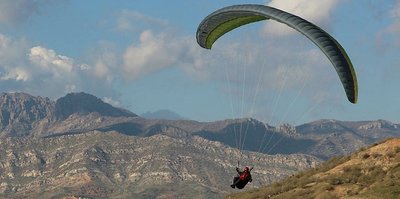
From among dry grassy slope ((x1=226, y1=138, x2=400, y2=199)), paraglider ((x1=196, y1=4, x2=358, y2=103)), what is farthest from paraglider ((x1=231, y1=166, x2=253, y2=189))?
dry grassy slope ((x1=226, y1=138, x2=400, y2=199))

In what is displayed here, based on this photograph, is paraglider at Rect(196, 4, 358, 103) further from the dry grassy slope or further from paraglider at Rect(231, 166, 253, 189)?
the dry grassy slope

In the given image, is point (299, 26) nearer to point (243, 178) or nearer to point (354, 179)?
point (243, 178)

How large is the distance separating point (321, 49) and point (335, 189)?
65.1 m

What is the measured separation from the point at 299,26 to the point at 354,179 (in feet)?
233

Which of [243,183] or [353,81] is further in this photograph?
[243,183]

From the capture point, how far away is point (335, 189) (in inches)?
3878

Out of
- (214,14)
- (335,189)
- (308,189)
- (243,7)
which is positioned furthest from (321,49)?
(308,189)

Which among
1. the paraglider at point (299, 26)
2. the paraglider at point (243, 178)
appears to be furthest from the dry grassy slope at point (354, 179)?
the paraglider at point (299, 26)

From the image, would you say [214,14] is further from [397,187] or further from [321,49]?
[397,187]

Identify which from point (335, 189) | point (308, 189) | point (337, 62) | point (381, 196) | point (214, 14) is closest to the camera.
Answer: point (337, 62)

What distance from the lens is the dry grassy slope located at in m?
90.5

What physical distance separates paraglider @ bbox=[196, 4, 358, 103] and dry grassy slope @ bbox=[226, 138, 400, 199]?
42929 millimetres

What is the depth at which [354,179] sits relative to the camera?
10456 cm

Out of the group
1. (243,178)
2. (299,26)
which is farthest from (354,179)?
(299,26)
